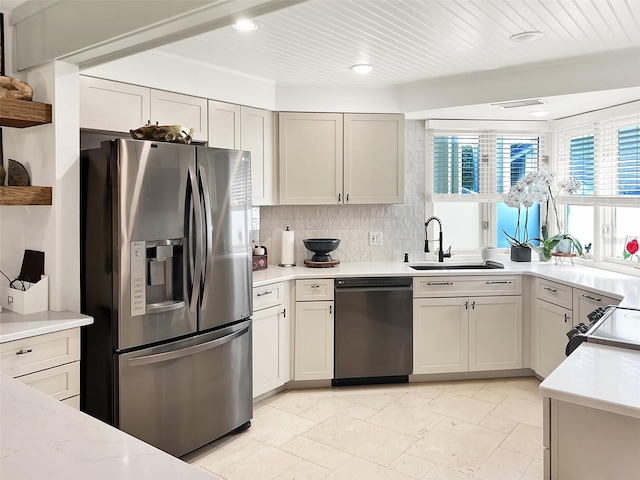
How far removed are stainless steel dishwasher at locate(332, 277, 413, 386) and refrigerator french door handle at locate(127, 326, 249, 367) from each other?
972 millimetres

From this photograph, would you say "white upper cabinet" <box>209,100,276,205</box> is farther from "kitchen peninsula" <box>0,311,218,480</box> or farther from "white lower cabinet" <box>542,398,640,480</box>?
"white lower cabinet" <box>542,398,640,480</box>

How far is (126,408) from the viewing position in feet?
8.27

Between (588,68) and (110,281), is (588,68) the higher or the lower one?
the higher one

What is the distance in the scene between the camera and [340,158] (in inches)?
164

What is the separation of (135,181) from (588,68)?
288 centimetres

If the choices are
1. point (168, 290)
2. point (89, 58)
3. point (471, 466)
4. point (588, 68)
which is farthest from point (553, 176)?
point (89, 58)

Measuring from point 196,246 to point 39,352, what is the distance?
879 mm

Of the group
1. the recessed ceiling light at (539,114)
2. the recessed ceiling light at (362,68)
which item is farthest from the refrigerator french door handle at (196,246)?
the recessed ceiling light at (539,114)

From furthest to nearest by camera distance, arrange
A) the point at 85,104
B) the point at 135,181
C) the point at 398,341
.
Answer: the point at 398,341 < the point at 85,104 < the point at 135,181

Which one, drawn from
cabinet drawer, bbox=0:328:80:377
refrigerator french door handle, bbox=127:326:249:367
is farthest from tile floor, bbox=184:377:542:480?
cabinet drawer, bbox=0:328:80:377

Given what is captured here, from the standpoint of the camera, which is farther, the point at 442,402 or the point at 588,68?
the point at 442,402

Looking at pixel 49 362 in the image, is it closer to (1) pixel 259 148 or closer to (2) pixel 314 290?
(2) pixel 314 290

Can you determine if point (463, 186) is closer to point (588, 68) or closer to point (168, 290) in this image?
point (588, 68)

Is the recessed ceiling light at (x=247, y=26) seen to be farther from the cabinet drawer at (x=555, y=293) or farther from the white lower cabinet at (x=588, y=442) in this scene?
the cabinet drawer at (x=555, y=293)
